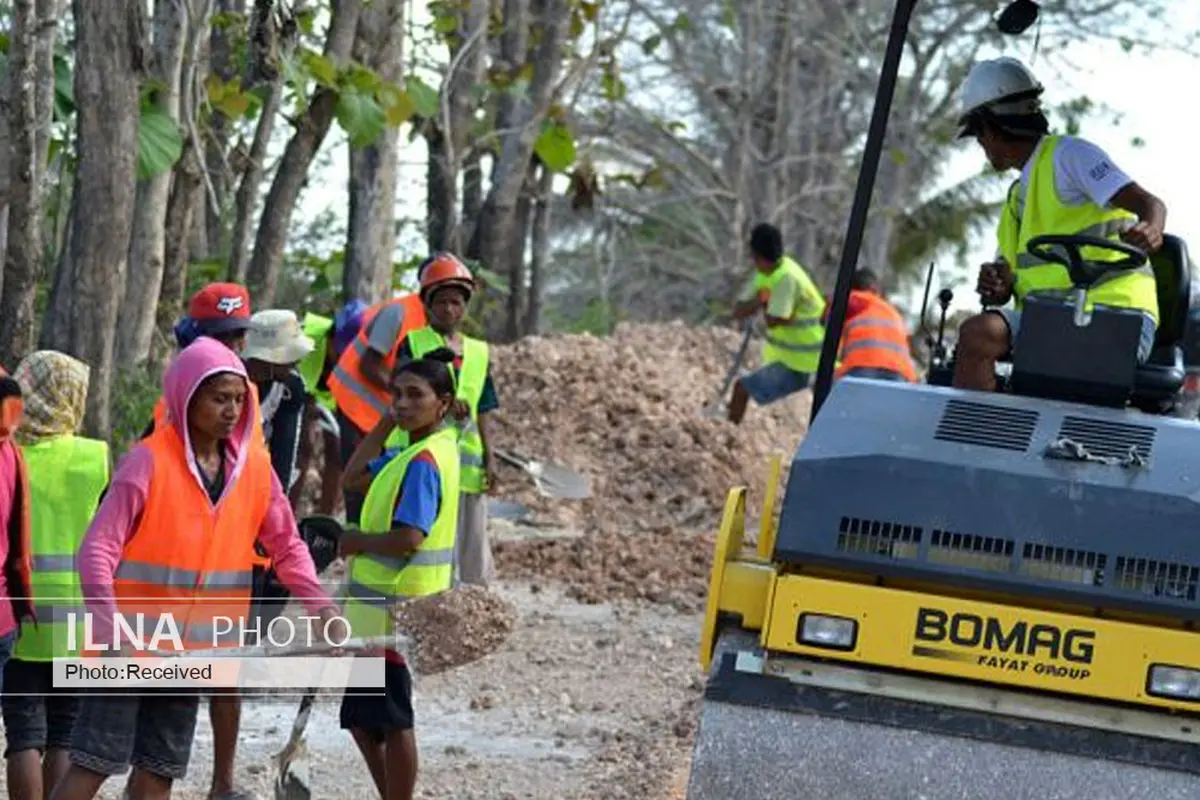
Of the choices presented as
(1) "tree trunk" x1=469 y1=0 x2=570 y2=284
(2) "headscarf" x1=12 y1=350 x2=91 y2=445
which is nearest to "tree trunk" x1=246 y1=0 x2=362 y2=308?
(1) "tree trunk" x1=469 y1=0 x2=570 y2=284

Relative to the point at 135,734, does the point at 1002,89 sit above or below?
above

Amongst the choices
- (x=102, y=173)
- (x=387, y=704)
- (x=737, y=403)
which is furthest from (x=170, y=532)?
(x=737, y=403)

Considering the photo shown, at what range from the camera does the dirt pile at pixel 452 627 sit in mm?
11477

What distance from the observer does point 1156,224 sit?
7652 mm

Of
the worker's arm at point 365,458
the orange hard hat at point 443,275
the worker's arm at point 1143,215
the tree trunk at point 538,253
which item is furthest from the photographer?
the tree trunk at point 538,253

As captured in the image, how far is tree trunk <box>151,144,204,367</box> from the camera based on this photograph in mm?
14914

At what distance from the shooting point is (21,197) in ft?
38.1

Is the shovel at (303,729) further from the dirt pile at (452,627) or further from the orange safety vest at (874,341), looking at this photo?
the orange safety vest at (874,341)

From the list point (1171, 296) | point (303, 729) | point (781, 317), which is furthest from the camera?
point (781, 317)

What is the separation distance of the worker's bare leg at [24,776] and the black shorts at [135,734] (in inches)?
20.1

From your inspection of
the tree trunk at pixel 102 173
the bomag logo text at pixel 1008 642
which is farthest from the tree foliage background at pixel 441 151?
the bomag logo text at pixel 1008 642

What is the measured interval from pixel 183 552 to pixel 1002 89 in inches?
114

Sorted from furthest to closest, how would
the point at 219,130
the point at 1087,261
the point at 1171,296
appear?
the point at 219,130 < the point at 1171,296 < the point at 1087,261

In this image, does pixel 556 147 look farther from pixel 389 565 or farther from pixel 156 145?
pixel 389 565
